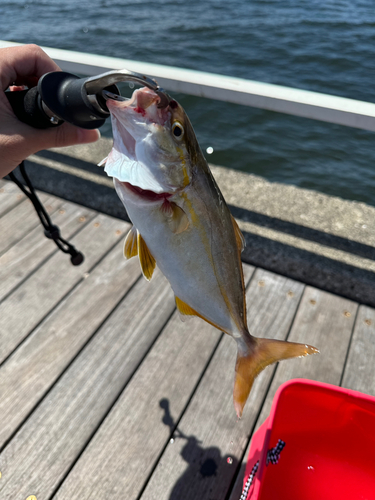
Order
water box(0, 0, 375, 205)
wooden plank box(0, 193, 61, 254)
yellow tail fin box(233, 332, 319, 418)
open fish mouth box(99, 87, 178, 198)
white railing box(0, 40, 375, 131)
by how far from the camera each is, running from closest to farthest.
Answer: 1. open fish mouth box(99, 87, 178, 198)
2. yellow tail fin box(233, 332, 319, 418)
3. white railing box(0, 40, 375, 131)
4. wooden plank box(0, 193, 61, 254)
5. water box(0, 0, 375, 205)

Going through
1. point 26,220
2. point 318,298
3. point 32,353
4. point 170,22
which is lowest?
point 318,298

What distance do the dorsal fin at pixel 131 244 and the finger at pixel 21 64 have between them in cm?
74

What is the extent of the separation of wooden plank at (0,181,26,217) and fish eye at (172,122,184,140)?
284cm

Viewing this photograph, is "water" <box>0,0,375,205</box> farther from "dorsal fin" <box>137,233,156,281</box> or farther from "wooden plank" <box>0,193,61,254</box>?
"dorsal fin" <box>137,233,156,281</box>

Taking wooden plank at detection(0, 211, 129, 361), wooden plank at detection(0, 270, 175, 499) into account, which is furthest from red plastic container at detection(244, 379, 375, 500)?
wooden plank at detection(0, 211, 129, 361)

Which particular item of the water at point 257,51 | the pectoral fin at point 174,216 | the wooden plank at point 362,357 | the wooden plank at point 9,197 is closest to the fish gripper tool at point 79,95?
the pectoral fin at point 174,216

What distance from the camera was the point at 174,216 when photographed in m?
1.20

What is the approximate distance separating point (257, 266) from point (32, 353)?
179 cm

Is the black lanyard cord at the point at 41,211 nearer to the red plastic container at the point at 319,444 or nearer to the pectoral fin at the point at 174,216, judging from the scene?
the pectoral fin at the point at 174,216

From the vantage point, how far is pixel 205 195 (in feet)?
4.10

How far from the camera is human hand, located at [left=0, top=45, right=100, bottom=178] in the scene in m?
1.43

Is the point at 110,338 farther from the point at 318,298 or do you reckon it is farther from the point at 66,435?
the point at 318,298

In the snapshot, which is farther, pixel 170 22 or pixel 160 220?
pixel 170 22

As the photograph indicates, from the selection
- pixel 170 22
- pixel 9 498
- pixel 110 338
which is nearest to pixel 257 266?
pixel 110 338
